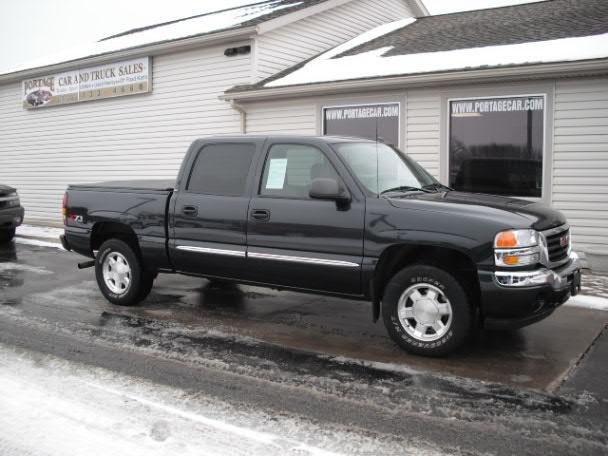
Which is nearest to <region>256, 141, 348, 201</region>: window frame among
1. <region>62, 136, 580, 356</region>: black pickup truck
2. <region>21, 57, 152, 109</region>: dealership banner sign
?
<region>62, 136, 580, 356</region>: black pickup truck

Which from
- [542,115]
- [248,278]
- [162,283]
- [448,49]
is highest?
[448,49]

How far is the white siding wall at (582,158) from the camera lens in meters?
9.77

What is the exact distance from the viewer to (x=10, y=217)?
13.1m

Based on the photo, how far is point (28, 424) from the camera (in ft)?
13.1

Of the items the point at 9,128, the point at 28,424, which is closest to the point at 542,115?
the point at 28,424

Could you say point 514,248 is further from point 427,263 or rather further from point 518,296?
point 427,263

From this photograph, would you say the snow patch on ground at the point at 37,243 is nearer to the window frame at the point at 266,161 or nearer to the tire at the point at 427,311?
the window frame at the point at 266,161

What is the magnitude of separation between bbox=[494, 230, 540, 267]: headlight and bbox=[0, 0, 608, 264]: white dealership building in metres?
2.15

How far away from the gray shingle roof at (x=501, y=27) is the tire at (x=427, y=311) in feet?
25.9

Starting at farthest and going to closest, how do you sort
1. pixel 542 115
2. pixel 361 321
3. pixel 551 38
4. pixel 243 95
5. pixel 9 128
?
pixel 9 128 → pixel 243 95 → pixel 551 38 → pixel 542 115 → pixel 361 321

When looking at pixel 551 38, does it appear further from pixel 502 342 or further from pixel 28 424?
pixel 28 424

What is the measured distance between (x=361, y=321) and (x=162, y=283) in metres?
3.52

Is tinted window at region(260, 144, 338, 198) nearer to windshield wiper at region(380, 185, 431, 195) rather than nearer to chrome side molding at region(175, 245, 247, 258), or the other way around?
windshield wiper at region(380, 185, 431, 195)

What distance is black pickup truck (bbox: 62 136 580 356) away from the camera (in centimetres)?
509
